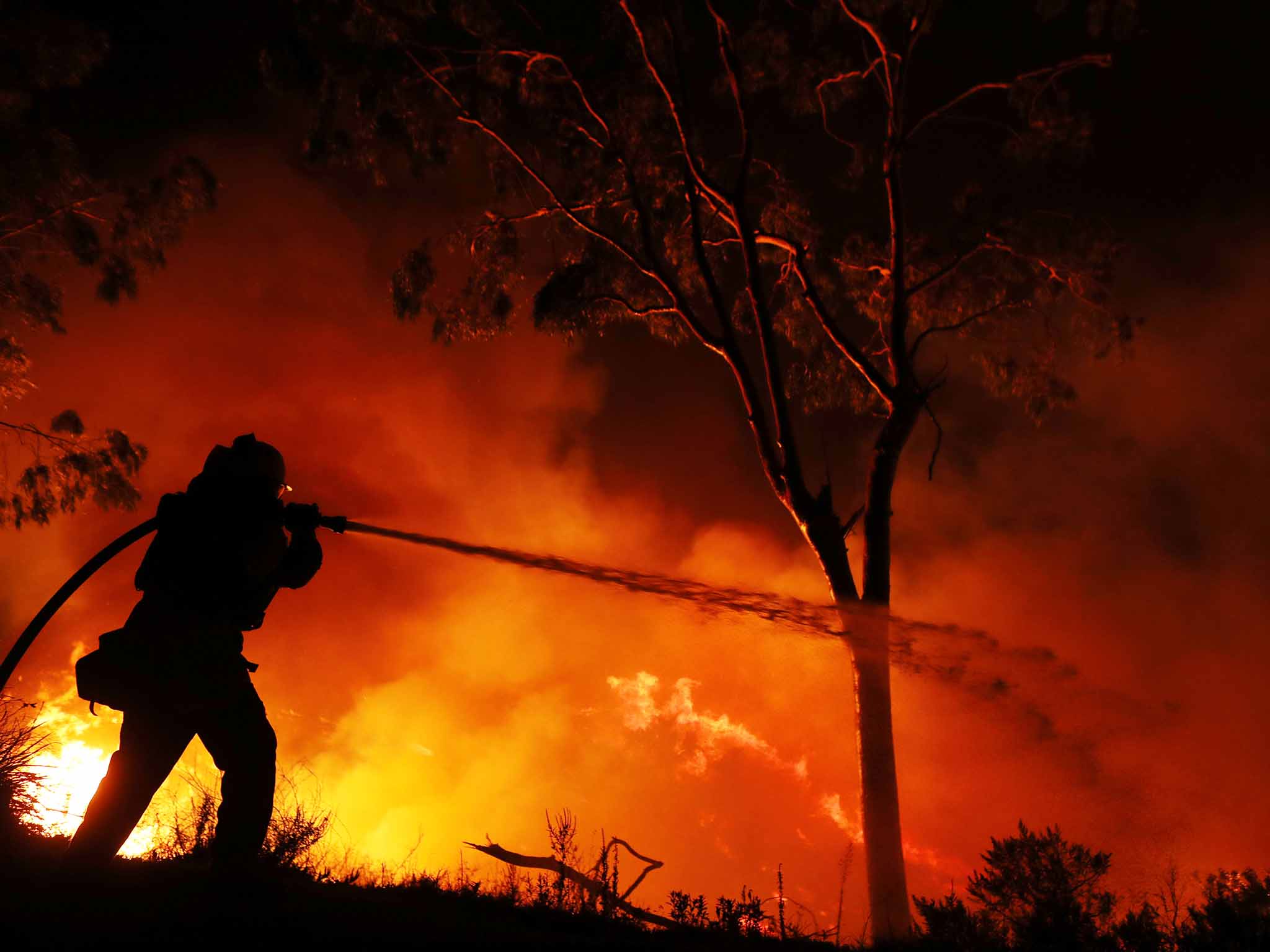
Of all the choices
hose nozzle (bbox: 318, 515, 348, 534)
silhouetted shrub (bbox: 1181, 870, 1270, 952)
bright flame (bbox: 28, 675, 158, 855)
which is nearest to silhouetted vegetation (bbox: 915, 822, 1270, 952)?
silhouetted shrub (bbox: 1181, 870, 1270, 952)

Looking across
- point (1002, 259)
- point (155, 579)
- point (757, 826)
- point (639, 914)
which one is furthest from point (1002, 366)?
point (757, 826)

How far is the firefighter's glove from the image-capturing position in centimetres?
335

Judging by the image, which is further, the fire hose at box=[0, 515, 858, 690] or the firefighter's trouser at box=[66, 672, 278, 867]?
the fire hose at box=[0, 515, 858, 690]

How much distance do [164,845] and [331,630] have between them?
78.9ft

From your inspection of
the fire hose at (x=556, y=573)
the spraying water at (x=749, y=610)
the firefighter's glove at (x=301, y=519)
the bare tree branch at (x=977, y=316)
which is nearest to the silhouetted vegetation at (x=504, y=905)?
the fire hose at (x=556, y=573)

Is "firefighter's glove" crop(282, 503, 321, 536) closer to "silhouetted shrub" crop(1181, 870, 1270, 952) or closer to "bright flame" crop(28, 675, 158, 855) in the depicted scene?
"bright flame" crop(28, 675, 158, 855)

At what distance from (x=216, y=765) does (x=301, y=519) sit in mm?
1065

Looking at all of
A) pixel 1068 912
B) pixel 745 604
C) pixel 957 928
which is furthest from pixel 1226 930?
pixel 745 604

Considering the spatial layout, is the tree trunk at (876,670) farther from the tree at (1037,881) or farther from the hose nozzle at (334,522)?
the hose nozzle at (334,522)

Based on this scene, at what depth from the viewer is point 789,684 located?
22.9 metres

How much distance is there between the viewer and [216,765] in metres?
3.08

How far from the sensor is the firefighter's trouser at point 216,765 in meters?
2.95

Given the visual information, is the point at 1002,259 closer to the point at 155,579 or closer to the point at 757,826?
the point at 155,579

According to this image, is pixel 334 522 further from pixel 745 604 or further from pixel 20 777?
pixel 20 777
